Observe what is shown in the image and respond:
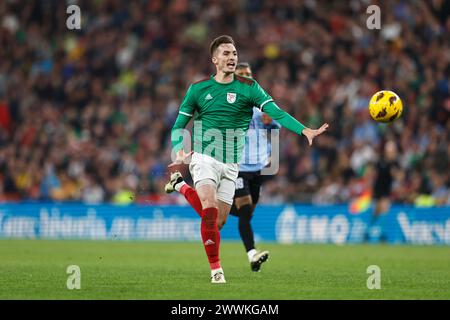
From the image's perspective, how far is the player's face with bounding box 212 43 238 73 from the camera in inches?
426

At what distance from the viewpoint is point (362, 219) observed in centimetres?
2141

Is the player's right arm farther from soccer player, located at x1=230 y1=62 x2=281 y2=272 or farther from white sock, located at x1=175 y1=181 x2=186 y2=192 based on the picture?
soccer player, located at x1=230 y1=62 x2=281 y2=272

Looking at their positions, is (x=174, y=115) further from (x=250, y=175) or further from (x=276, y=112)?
(x=276, y=112)

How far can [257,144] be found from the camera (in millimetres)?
13922

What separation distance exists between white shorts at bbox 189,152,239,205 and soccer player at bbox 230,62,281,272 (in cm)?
202

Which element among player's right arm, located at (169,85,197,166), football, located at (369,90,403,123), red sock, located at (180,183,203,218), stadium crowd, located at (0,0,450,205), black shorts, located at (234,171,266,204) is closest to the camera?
player's right arm, located at (169,85,197,166)

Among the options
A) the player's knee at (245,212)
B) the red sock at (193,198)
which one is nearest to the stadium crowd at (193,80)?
the player's knee at (245,212)

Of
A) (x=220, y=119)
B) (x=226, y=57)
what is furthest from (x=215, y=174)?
(x=226, y=57)

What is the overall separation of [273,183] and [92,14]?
9.50m

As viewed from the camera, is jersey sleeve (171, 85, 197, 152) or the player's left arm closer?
A: the player's left arm

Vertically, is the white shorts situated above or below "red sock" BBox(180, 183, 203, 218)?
above

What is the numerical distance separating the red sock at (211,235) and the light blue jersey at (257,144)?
129 inches

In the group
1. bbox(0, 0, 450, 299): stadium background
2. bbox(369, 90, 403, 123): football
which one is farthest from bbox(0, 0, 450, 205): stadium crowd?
bbox(369, 90, 403, 123): football

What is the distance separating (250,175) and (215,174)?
291 cm
